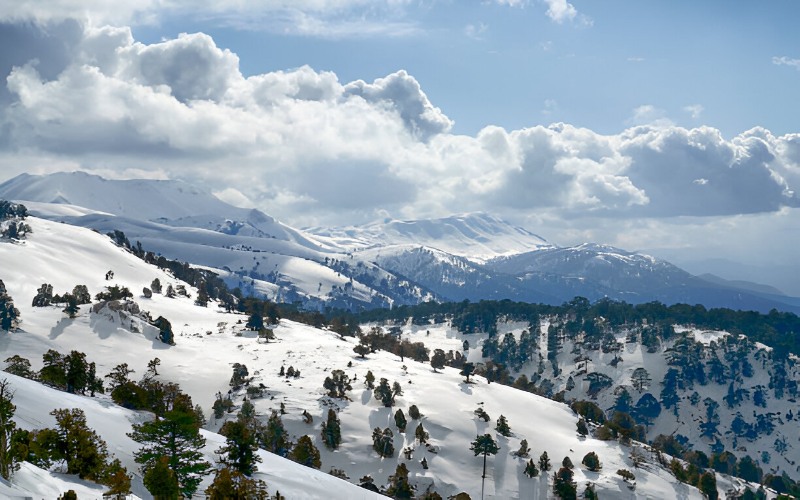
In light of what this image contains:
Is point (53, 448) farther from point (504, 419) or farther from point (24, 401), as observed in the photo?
point (504, 419)

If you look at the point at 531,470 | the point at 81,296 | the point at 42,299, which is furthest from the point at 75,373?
the point at 81,296

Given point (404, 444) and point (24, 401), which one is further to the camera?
point (404, 444)

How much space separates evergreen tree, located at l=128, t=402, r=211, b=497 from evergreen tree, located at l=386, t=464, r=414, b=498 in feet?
162

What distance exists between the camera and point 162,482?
152 ft

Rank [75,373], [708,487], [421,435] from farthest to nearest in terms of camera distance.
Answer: [421,435] < [708,487] < [75,373]

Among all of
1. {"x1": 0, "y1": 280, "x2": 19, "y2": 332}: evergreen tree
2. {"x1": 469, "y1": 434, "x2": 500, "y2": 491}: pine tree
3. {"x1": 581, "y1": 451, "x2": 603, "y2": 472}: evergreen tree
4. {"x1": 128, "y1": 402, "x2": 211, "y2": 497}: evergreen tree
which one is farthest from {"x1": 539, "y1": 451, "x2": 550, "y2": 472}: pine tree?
{"x1": 0, "y1": 280, "x2": 19, "y2": 332}: evergreen tree

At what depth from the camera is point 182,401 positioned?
82312 millimetres

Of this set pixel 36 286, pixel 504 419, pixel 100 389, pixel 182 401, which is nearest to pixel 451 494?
pixel 504 419

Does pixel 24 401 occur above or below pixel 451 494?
above

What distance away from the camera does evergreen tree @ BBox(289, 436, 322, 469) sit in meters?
98.4

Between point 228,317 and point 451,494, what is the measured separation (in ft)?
374

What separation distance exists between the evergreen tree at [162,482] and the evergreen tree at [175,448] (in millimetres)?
4990

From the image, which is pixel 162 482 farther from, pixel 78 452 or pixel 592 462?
pixel 592 462

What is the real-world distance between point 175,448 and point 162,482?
8798 millimetres
